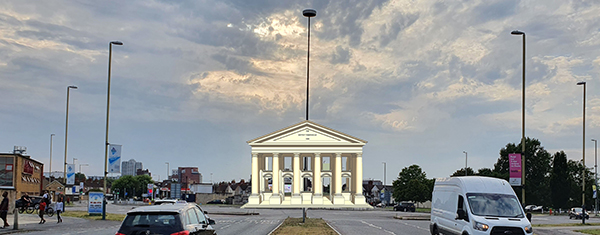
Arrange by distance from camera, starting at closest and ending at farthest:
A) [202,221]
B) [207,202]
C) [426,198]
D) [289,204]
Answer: [202,221] < [289,204] < [426,198] < [207,202]

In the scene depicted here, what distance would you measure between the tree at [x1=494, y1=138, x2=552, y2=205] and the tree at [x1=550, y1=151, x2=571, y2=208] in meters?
8.37

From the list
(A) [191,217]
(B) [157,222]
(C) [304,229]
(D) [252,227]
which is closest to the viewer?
(B) [157,222]

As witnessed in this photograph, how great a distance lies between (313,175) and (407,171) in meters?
29.5

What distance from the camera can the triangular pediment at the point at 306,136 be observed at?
359 ft

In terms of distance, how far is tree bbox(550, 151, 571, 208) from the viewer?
114688 mm

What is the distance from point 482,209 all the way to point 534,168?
11443 cm

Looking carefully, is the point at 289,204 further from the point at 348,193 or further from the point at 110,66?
the point at 110,66

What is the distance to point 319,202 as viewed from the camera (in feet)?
355

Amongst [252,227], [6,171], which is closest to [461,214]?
[252,227]

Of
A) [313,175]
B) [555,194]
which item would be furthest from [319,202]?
[555,194]

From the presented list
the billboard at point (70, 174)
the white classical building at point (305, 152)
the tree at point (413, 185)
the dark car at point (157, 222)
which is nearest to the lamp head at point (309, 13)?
the white classical building at point (305, 152)

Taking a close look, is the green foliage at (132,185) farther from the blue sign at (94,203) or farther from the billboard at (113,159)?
the billboard at (113,159)

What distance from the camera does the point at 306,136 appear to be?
10988 centimetres

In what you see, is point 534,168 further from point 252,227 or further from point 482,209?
point 482,209
